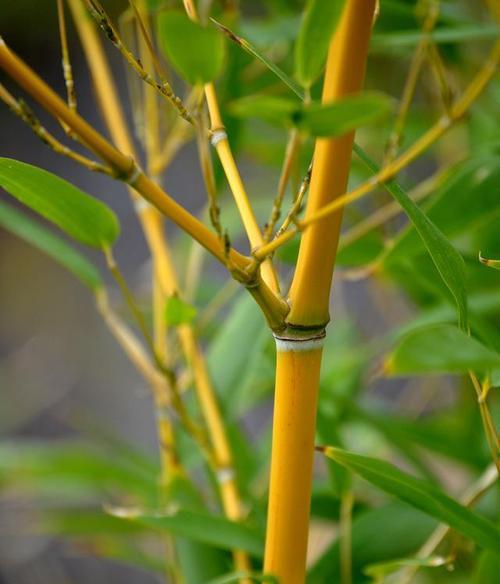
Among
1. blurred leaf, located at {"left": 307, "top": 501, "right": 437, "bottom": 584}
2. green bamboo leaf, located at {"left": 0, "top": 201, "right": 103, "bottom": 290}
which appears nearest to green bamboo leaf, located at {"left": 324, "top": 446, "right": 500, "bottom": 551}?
blurred leaf, located at {"left": 307, "top": 501, "right": 437, "bottom": 584}

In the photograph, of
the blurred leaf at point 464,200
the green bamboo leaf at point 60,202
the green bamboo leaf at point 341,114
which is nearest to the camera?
the green bamboo leaf at point 341,114

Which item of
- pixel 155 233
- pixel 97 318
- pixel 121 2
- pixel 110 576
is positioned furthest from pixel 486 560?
pixel 97 318

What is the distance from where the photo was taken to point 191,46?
0.18 meters

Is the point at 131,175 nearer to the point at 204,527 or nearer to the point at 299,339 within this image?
the point at 299,339

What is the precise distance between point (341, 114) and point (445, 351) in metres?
0.09

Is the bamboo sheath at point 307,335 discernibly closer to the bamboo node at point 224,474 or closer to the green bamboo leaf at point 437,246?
the green bamboo leaf at point 437,246

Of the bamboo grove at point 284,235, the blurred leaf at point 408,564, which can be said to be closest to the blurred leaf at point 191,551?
the bamboo grove at point 284,235

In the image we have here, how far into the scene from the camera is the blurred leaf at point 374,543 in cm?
42

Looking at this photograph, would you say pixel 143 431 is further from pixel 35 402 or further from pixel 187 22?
pixel 187 22

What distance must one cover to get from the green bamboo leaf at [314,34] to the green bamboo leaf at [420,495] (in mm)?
139

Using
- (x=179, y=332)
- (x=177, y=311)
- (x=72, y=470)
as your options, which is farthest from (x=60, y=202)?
(x=72, y=470)

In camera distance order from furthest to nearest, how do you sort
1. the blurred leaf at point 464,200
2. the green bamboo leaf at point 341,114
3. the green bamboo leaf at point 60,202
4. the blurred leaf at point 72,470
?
the blurred leaf at point 72,470, the blurred leaf at point 464,200, the green bamboo leaf at point 60,202, the green bamboo leaf at point 341,114

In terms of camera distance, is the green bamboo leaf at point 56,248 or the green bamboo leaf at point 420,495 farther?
the green bamboo leaf at point 56,248

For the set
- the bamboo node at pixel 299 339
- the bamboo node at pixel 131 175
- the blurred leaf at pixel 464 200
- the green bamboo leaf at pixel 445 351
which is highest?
the blurred leaf at pixel 464 200
